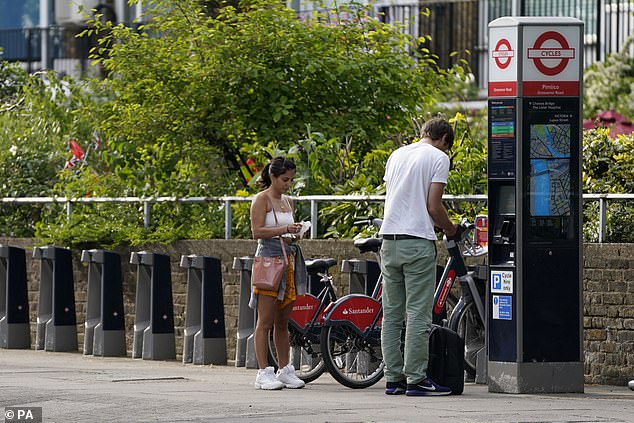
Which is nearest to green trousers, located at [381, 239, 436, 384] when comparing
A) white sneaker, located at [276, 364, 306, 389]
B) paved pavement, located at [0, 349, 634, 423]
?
paved pavement, located at [0, 349, 634, 423]

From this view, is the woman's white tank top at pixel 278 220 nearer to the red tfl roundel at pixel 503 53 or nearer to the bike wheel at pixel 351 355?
the bike wheel at pixel 351 355

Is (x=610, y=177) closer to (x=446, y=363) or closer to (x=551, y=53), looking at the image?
(x=551, y=53)

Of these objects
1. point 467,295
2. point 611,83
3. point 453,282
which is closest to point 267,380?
point 453,282

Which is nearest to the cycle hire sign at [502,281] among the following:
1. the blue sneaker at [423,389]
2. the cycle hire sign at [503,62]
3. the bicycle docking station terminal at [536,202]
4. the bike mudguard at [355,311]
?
the bicycle docking station terminal at [536,202]

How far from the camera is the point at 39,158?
18.4m

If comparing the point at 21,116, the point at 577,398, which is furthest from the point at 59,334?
the point at 577,398

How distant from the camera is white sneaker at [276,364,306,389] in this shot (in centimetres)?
1092

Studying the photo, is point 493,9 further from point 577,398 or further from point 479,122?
point 577,398

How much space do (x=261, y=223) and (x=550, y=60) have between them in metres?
2.23

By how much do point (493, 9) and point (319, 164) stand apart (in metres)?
11.8

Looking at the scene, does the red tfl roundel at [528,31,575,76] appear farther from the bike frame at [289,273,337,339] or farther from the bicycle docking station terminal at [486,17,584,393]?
the bike frame at [289,273,337,339]

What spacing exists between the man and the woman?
0.88 m

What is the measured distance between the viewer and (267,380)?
1078 cm

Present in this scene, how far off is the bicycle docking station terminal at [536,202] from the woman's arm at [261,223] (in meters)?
1.44
